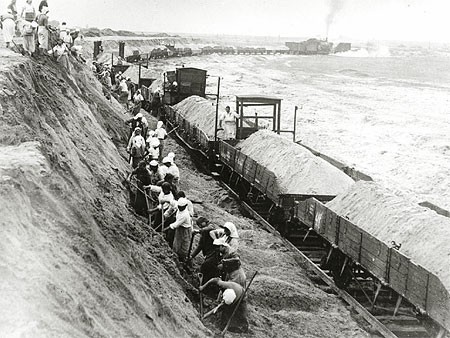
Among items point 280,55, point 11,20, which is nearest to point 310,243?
point 11,20

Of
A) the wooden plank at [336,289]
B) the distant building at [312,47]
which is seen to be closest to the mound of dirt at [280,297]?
the wooden plank at [336,289]

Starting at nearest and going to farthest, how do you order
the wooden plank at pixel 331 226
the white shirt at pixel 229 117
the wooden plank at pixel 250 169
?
the wooden plank at pixel 331 226 < the wooden plank at pixel 250 169 < the white shirt at pixel 229 117

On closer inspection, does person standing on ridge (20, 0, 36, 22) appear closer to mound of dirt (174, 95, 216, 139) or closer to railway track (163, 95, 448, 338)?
railway track (163, 95, 448, 338)

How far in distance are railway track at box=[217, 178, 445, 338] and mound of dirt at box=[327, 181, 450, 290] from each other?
33.5 inches

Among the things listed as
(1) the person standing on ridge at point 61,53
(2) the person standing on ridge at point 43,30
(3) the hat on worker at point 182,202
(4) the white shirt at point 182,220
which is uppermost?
(2) the person standing on ridge at point 43,30

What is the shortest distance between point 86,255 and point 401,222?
612 centimetres

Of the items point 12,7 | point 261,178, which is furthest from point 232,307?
point 12,7

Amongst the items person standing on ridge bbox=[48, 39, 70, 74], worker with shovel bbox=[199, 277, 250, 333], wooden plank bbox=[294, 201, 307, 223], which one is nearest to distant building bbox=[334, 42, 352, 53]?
person standing on ridge bbox=[48, 39, 70, 74]

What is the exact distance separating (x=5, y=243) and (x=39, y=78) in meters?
8.94

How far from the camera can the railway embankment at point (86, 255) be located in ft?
17.8

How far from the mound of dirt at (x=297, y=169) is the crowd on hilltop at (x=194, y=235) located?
2.35 meters

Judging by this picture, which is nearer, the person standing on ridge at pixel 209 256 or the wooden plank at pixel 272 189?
the person standing on ridge at pixel 209 256

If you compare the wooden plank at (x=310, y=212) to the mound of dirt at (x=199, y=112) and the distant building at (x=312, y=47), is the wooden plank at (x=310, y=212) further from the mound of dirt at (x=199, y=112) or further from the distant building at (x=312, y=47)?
the distant building at (x=312, y=47)

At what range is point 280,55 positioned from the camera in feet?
371
